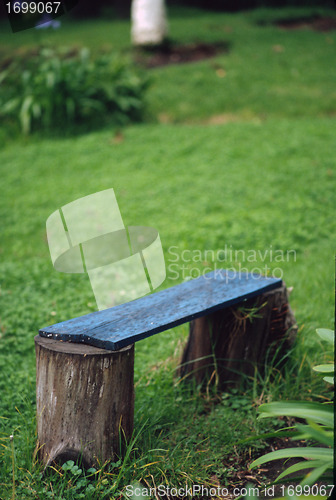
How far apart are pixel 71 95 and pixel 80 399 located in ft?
22.1

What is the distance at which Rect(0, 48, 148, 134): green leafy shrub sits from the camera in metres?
8.01

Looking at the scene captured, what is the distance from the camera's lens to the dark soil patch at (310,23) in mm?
13664

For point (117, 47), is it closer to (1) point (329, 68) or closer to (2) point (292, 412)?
(1) point (329, 68)

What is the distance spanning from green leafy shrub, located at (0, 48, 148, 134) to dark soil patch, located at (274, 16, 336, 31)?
6955mm

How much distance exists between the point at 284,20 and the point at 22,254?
1236 centimetres

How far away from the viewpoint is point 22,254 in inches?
210

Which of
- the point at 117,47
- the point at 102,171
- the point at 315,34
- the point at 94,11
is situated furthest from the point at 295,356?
the point at 94,11

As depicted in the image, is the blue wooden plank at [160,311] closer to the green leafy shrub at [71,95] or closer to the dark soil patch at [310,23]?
the green leafy shrub at [71,95]

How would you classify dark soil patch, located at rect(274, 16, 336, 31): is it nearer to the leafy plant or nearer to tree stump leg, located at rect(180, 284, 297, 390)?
tree stump leg, located at rect(180, 284, 297, 390)

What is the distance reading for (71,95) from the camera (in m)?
8.09

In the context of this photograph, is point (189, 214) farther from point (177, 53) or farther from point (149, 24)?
point (149, 24)

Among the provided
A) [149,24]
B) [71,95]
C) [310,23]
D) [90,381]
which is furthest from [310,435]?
[310,23]

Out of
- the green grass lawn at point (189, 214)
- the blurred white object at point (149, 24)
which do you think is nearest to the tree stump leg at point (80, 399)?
the green grass lawn at point (189, 214)

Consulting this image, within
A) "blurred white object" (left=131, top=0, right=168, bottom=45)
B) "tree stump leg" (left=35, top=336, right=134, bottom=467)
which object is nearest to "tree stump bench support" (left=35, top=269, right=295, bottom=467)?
"tree stump leg" (left=35, top=336, right=134, bottom=467)
